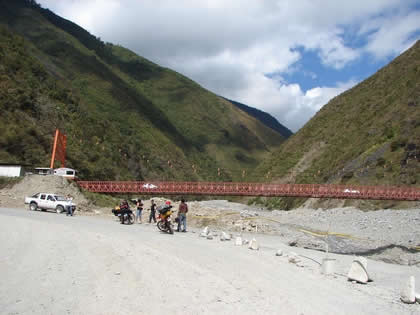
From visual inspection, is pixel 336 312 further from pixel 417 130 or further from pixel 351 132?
pixel 351 132

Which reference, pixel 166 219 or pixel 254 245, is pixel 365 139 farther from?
pixel 254 245

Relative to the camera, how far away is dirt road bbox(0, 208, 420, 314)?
705 centimetres

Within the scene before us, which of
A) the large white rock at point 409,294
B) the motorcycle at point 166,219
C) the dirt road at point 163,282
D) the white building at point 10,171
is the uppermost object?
the white building at point 10,171

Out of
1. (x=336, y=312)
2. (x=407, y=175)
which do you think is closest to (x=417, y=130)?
(x=407, y=175)

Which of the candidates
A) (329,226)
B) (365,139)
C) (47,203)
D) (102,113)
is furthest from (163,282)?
(102,113)

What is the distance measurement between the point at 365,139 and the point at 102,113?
225ft

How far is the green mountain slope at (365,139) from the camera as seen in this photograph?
148 feet

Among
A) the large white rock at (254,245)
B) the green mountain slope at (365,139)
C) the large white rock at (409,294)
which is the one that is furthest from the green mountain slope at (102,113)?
the large white rock at (409,294)

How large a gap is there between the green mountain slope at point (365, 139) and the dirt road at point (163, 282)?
3445cm

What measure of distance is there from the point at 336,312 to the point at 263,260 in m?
5.84

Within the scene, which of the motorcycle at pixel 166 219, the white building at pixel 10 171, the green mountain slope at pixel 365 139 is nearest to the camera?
the motorcycle at pixel 166 219

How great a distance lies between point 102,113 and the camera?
335 ft

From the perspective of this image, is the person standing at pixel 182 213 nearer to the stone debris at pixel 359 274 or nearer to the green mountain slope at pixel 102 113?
the stone debris at pixel 359 274

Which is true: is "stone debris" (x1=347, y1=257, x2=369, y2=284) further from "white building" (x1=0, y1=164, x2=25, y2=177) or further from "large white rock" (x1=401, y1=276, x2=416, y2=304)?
"white building" (x1=0, y1=164, x2=25, y2=177)
